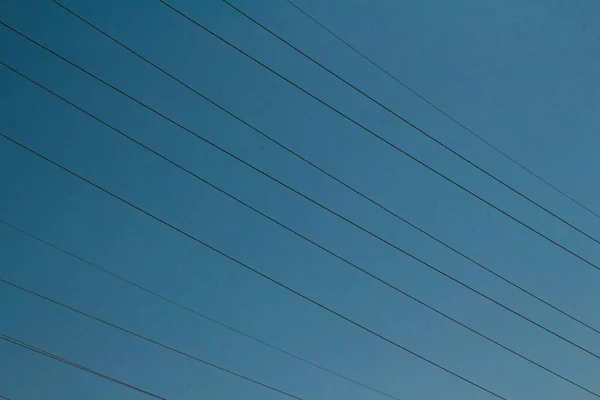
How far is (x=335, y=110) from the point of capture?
8555 mm

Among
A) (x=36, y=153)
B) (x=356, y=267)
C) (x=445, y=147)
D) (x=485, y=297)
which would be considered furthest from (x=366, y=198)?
(x=36, y=153)

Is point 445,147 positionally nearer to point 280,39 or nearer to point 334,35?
point 334,35

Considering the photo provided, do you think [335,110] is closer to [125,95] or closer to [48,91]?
[125,95]

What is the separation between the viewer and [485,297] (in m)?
8.86

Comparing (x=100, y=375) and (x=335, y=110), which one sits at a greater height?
(x=335, y=110)

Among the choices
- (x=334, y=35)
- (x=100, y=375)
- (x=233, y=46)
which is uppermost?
(x=334, y=35)

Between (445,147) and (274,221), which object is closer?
(274,221)

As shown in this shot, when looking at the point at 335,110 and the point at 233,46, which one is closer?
the point at 233,46

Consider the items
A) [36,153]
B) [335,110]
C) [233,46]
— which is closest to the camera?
[36,153]

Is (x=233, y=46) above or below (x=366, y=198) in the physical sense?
above

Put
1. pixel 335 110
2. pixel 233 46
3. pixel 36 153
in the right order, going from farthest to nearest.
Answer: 1. pixel 335 110
2. pixel 233 46
3. pixel 36 153

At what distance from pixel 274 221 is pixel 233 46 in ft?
8.06

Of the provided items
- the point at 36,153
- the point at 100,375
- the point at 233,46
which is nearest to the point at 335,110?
the point at 233,46

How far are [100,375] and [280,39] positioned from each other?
5.30 meters
